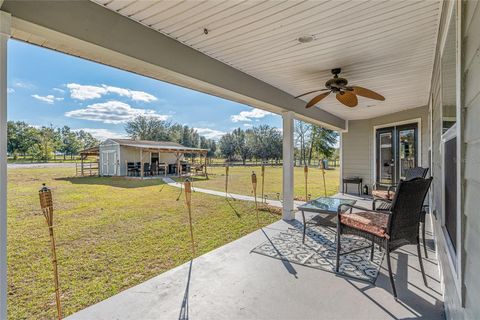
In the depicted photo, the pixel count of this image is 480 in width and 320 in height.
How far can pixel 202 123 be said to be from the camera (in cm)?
2255

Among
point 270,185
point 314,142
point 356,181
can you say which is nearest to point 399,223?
point 356,181

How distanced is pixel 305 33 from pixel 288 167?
2925 millimetres

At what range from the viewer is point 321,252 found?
10.6ft

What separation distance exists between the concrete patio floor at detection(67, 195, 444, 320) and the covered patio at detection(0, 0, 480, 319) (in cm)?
1

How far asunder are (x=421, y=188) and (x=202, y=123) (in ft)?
69.1

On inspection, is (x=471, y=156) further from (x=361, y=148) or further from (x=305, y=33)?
(x=361, y=148)

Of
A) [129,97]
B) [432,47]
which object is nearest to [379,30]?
[432,47]

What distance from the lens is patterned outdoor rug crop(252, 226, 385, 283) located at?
277 cm

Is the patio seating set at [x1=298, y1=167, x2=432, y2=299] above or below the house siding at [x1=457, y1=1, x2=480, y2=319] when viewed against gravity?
below

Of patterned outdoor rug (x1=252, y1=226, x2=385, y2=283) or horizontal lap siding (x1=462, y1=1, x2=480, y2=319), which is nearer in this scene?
horizontal lap siding (x1=462, y1=1, x2=480, y2=319)

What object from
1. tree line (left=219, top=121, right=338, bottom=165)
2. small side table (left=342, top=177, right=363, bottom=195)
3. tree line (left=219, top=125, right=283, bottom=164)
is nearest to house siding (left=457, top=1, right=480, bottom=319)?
small side table (left=342, top=177, right=363, bottom=195)

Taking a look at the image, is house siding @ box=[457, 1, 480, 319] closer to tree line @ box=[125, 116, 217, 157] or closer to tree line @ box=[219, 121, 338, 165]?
tree line @ box=[125, 116, 217, 157]

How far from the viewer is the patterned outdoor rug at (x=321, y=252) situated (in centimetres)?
277

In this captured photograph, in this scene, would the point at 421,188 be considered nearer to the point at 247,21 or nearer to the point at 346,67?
the point at 346,67
